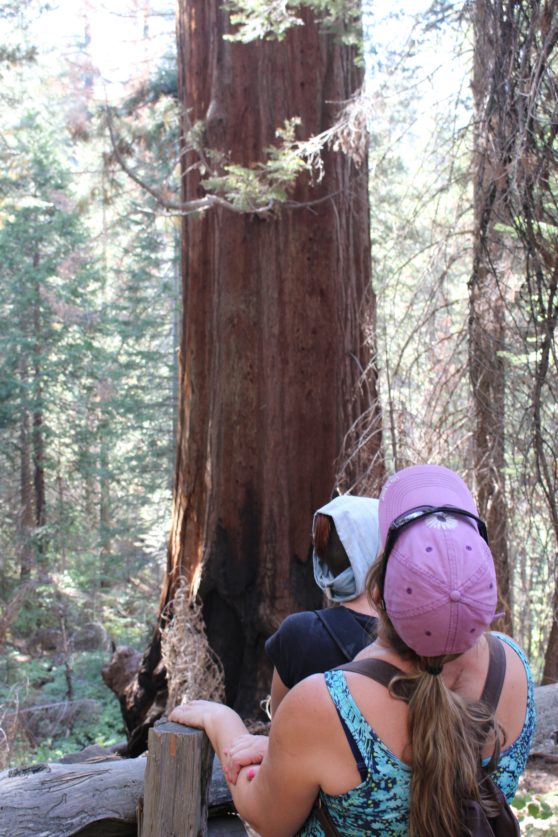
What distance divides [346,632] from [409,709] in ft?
2.12

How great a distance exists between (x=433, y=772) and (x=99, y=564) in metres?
16.5

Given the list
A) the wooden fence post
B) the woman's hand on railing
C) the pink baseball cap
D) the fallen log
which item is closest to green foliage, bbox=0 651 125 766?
Answer: the fallen log

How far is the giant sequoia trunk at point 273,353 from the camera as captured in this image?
249 inches

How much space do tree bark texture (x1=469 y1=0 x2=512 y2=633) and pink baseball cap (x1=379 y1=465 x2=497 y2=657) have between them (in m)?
2.42

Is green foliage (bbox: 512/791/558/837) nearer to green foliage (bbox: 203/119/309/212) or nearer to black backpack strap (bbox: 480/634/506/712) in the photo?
black backpack strap (bbox: 480/634/506/712)

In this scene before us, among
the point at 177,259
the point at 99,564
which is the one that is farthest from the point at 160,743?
the point at 177,259

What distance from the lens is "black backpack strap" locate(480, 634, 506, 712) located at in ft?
5.64

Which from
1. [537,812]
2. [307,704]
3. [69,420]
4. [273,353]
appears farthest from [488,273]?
[69,420]

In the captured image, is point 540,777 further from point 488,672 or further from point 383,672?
point 383,672

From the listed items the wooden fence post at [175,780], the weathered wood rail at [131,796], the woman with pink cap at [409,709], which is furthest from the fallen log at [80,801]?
the woman with pink cap at [409,709]

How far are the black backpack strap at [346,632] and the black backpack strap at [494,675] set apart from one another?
48 centimetres

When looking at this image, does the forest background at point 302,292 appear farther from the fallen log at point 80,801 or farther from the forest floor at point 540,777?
the fallen log at point 80,801

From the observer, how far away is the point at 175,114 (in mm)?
7801

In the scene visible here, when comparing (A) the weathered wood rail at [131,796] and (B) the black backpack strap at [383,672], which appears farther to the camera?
(A) the weathered wood rail at [131,796]
